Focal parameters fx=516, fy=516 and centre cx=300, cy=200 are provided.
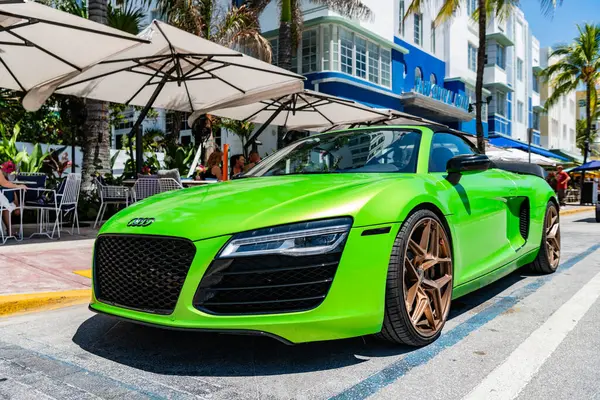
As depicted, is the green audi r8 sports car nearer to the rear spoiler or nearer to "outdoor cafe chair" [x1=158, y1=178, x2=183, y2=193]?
the rear spoiler

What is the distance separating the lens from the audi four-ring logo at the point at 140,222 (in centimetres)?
280

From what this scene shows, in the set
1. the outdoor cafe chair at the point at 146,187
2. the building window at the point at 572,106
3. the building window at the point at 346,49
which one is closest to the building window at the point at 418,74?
the building window at the point at 346,49

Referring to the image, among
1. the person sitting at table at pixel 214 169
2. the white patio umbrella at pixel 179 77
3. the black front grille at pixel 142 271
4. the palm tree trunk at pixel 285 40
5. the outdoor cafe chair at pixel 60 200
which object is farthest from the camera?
the palm tree trunk at pixel 285 40

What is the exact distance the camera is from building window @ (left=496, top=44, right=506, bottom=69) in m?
34.9

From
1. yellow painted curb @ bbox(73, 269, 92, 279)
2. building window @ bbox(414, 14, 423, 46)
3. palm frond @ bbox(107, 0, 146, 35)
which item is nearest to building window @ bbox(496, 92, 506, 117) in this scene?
building window @ bbox(414, 14, 423, 46)

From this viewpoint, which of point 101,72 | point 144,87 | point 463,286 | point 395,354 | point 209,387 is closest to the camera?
point 209,387

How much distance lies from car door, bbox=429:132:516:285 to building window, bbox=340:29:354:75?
16533mm

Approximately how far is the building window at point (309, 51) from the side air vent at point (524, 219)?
16285 millimetres

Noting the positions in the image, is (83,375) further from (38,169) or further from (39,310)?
(38,169)

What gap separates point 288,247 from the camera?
2494mm

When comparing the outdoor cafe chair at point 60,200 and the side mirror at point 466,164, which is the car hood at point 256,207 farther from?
the outdoor cafe chair at point 60,200

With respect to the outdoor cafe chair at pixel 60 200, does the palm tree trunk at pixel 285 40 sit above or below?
above

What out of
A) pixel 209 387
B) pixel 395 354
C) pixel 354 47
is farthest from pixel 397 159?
pixel 354 47

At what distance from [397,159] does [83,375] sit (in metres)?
2.38
